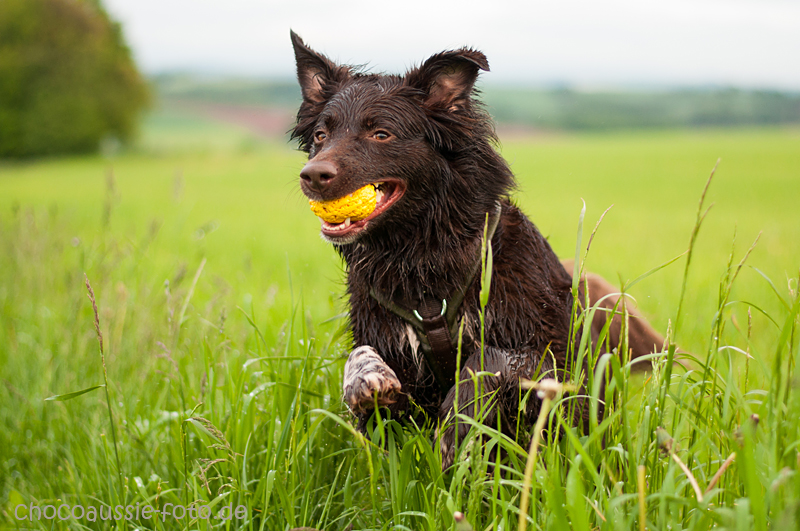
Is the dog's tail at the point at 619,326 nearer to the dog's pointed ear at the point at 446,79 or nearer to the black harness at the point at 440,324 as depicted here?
the black harness at the point at 440,324

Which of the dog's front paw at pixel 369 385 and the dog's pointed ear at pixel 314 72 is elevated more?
the dog's pointed ear at pixel 314 72

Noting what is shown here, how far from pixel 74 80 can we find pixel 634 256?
5050cm

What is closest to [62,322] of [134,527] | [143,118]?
[134,527]

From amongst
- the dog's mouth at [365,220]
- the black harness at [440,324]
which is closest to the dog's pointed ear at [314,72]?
the dog's mouth at [365,220]

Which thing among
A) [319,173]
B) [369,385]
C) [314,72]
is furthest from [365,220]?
[314,72]

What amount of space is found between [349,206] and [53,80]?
53.7m

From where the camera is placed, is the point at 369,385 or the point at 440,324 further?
the point at 440,324

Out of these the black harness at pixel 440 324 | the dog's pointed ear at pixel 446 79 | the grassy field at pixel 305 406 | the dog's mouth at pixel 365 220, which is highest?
the dog's pointed ear at pixel 446 79

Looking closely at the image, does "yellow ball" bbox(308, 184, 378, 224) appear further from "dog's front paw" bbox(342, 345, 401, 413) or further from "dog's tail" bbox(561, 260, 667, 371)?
"dog's tail" bbox(561, 260, 667, 371)

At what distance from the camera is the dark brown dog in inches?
99.3

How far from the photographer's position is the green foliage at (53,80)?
44.7 m

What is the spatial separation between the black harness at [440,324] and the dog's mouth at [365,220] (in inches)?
15.0

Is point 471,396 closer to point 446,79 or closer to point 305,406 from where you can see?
point 305,406

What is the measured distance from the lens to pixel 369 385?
2285 mm
